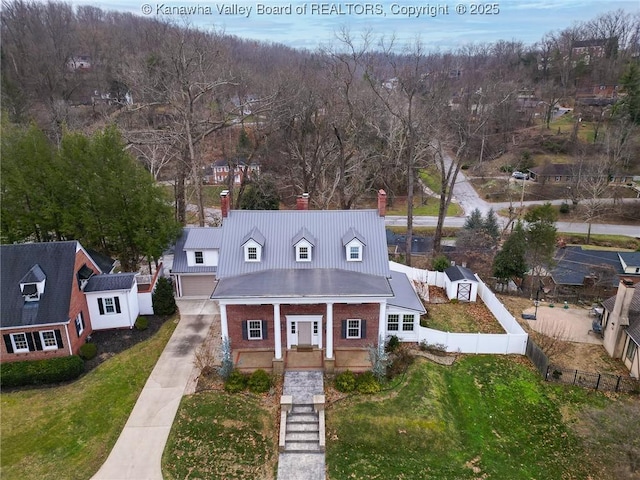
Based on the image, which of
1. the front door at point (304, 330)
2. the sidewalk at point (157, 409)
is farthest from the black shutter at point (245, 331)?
the sidewalk at point (157, 409)

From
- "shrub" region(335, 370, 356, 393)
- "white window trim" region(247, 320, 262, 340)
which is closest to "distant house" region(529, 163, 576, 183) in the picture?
"shrub" region(335, 370, 356, 393)

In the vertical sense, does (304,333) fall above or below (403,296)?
below

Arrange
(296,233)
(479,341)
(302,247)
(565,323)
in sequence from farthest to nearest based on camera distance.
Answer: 1. (565,323)
2. (296,233)
3. (479,341)
4. (302,247)

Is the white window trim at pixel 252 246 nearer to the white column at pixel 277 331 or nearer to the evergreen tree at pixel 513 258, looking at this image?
the white column at pixel 277 331

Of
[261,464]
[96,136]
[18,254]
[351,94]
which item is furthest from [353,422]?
[351,94]

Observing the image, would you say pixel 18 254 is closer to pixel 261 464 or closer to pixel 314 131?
pixel 261 464

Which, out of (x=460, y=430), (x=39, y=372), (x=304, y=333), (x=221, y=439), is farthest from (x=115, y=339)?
(x=460, y=430)

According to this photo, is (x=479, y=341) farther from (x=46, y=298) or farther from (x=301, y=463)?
(x=46, y=298)

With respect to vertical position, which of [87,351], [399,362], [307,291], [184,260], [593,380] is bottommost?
[593,380]
